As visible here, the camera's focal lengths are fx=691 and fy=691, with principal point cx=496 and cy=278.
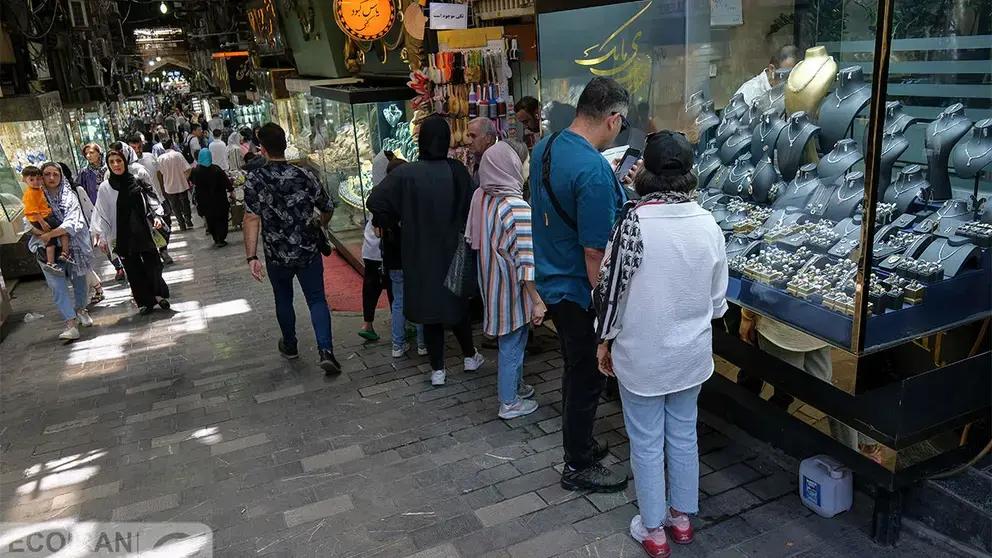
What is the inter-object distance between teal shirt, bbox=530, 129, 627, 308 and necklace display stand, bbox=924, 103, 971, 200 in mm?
1389

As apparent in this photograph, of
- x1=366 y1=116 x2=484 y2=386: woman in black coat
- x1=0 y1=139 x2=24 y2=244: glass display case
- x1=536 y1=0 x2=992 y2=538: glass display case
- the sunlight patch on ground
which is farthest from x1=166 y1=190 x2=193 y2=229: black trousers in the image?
x1=536 y1=0 x2=992 y2=538: glass display case

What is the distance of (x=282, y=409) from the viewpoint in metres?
4.50

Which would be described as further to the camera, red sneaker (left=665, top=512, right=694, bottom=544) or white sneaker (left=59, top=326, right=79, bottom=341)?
white sneaker (left=59, top=326, right=79, bottom=341)

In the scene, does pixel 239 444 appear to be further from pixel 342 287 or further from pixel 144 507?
pixel 342 287

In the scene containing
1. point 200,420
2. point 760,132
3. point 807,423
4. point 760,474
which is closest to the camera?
point 807,423

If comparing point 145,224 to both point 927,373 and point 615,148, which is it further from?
point 927,373

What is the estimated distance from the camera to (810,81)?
11.1 ft

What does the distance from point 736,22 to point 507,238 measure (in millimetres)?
1744

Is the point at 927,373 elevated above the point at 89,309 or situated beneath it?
elevated above

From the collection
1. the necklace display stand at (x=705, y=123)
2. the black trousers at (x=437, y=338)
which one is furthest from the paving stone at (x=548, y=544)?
the necklace display stand at (x=705, y=123)

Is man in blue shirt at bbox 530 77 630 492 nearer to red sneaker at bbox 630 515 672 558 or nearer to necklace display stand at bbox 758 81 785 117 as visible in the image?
red sneaker at bbox 630 515 672 558

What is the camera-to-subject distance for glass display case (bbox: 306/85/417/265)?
25.5 feet

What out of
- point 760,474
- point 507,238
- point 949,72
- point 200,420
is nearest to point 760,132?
point 949,72

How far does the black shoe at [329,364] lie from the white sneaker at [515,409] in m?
1.46
